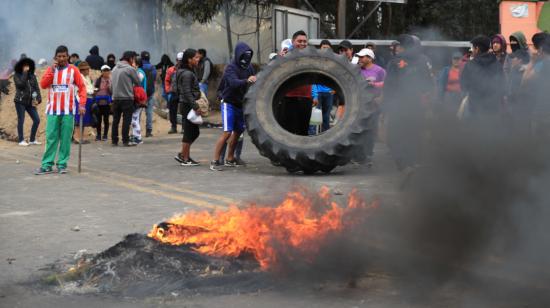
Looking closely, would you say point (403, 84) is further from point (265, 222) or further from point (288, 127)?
point (265, 222)

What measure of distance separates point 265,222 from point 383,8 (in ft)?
83.5

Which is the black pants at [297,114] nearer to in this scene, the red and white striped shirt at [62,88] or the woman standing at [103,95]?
the red and white striped shirt at [62,88]

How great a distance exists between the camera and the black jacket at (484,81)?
27.2ft

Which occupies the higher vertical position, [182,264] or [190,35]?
[190,35]

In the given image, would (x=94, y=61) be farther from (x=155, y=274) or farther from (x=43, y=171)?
(x=155, y=274)

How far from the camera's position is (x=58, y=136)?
41.2ft

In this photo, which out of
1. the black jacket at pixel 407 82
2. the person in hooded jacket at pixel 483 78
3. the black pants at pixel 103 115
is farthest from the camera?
the black pants at pixel 103 115

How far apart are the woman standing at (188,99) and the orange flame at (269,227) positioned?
6.92 m

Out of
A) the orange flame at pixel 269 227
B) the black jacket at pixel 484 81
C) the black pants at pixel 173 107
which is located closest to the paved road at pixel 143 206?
the orange flame at pixel 269 227

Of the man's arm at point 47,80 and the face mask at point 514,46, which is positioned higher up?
the face mask at point 514,46

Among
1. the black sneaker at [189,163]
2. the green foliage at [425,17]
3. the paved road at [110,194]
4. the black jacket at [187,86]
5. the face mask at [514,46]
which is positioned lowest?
the paved road at [110,194]

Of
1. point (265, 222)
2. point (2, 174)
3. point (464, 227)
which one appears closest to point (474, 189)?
point (464, 227)

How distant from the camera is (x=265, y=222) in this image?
6.02 meters

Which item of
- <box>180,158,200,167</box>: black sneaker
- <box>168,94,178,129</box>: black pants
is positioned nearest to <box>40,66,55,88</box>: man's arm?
<box>180,158,200,167</box>: black sneaker
